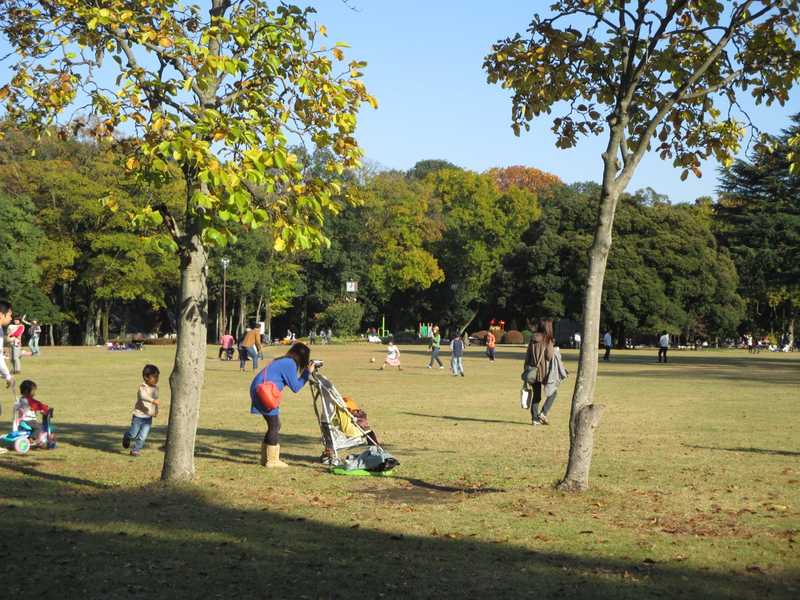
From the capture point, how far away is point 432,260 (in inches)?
3590

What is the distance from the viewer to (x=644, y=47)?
34.2 feet

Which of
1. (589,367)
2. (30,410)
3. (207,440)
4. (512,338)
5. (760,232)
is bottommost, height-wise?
(207,440)

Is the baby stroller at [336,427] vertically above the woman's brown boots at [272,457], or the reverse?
the baby stroller at [336,427]

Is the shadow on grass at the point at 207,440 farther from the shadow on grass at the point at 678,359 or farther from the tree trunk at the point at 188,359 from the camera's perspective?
the shadow on grass at the point at 678,359

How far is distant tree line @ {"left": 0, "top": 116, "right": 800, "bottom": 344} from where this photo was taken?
65625mm

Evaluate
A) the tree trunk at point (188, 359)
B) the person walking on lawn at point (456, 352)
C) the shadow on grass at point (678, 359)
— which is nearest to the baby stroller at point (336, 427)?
the tree trunk at point (188, 359)

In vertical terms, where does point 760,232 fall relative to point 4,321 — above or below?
above

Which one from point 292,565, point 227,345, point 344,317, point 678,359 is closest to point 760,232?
point 678,359

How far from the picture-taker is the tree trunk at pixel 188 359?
9906 millimetres

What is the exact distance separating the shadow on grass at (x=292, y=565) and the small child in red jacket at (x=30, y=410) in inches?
175

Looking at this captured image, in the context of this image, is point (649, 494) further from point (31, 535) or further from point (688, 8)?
point (31, 535)

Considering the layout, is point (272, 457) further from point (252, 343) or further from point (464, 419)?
point (252, 343)

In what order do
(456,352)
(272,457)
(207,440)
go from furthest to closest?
(456,352)
(207,440)
(272,457)

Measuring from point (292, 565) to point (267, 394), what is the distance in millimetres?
4770
